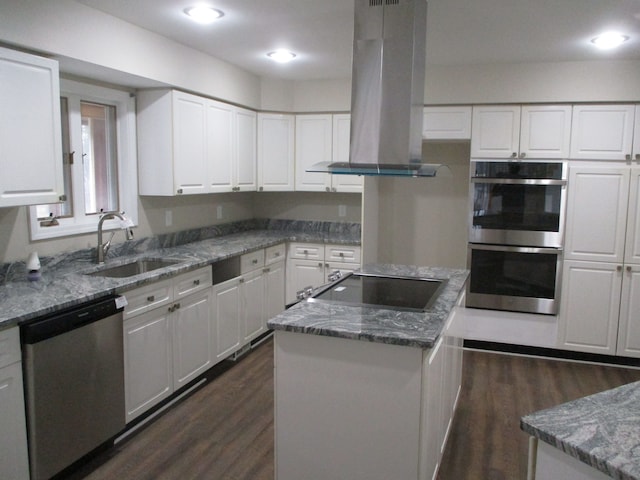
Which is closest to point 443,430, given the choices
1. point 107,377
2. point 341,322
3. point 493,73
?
point 341,322

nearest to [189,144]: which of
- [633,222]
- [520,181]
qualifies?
[520,181]

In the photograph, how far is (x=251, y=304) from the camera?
419cm

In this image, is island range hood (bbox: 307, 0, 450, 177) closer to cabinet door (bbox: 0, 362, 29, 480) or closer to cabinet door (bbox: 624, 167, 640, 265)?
cabinet door (bbox: 0, 362, 29, 480)

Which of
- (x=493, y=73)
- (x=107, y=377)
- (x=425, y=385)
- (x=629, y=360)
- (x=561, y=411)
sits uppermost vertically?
(x=493, y=73)

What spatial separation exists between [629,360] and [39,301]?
4.28m

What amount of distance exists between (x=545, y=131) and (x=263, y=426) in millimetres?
3122

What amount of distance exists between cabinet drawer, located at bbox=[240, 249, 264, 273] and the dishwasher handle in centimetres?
144

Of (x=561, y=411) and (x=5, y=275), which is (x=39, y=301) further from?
(x=561, y=411)

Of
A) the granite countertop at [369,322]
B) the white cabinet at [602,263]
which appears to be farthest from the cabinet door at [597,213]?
the granite countertop at [369,322]

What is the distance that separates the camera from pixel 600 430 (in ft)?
4.10

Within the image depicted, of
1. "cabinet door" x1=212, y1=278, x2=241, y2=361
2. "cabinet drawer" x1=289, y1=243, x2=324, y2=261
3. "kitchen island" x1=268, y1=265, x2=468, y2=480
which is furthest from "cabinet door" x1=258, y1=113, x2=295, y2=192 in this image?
"kitchen island" x1=268, y1=265, x2=468, y2=480

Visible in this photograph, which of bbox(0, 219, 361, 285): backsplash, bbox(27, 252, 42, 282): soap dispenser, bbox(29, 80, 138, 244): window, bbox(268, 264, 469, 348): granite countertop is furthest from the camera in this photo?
bbox(29, 80, 138, 244): window

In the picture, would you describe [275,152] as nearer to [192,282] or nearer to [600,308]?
[192,282]

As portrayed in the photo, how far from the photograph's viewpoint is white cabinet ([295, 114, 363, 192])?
482 centimetres
